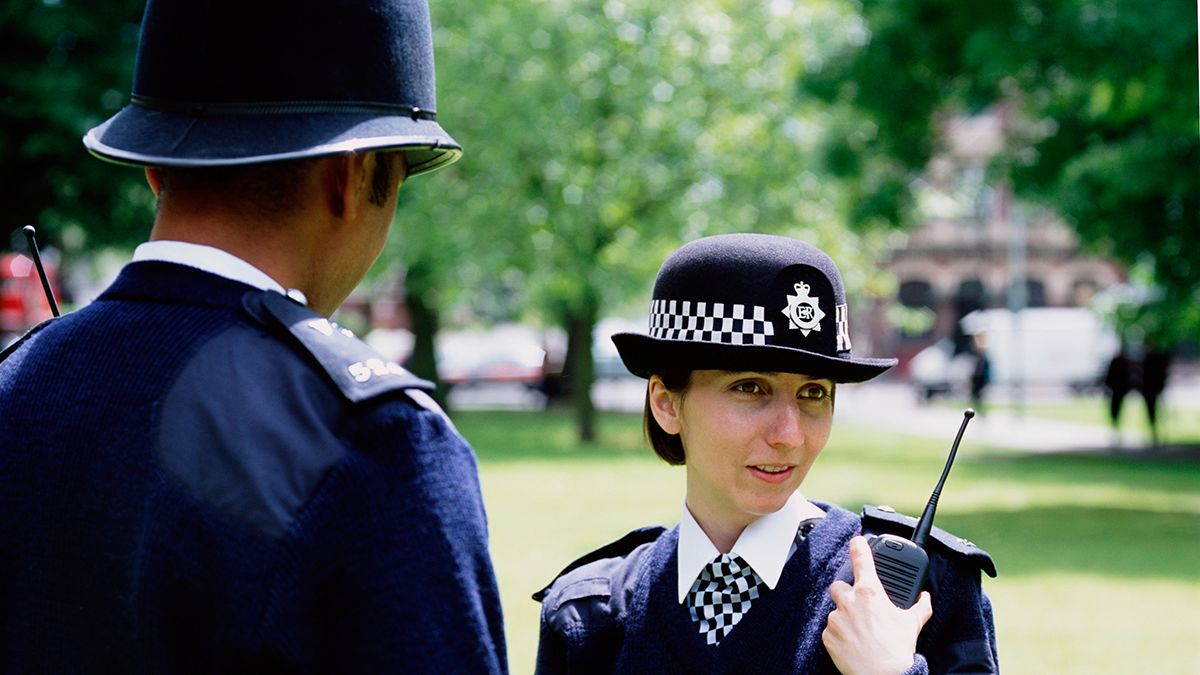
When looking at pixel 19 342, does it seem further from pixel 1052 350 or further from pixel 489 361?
pixel 1052 350

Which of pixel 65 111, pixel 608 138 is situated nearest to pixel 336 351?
pixel 65 111

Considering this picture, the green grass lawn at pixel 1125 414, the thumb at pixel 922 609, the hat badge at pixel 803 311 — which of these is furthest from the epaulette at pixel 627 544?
the green grass lawn at pixel 1125 414

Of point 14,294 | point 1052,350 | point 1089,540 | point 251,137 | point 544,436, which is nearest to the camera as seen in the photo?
point 251,137

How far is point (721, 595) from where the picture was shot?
2.76 metres

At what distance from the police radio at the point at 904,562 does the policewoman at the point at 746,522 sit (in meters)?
0.04

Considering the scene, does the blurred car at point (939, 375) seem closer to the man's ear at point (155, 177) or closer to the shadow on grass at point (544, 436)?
the shadow on grass at point (544, 436)

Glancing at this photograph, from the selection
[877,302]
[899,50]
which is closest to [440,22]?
[899,50]

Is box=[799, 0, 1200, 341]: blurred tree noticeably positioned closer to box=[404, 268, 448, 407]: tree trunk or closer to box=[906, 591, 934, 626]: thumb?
box=[906, 591, 934, 626]: thumb

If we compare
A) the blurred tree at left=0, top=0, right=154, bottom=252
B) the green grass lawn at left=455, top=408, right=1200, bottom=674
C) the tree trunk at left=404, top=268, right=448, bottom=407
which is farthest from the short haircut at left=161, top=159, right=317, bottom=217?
the tree trunk at left=404, top=268, right=448, bottom=407

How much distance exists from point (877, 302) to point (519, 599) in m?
50.1

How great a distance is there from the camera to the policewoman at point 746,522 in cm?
263

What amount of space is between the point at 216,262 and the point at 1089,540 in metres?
13.2

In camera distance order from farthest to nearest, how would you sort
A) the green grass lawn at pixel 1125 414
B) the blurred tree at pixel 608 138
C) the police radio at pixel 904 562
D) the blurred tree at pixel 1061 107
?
the green grass lawn at pixel 1125 414 < the blurred tree at pixel 608 138 < the blurred tree at pixel 1061 107 < the police radio at pixel 904 562

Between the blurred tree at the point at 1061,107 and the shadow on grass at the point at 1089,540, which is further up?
the blurred tree at the point at 1061,107
